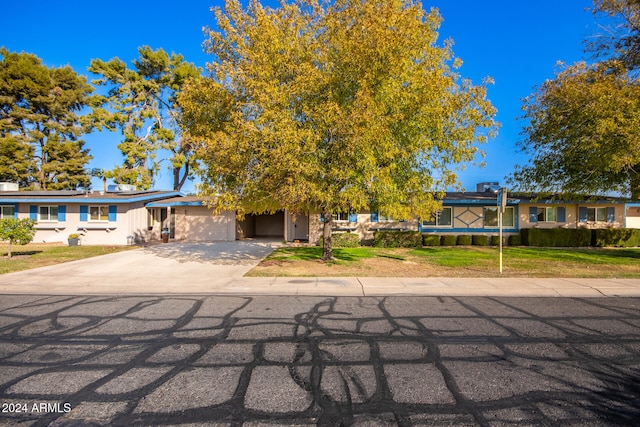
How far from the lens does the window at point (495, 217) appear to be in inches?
835

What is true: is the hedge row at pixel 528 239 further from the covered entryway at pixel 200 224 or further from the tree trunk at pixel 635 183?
the covered entryway at pixel 200 224

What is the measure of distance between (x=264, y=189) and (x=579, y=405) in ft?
29.6

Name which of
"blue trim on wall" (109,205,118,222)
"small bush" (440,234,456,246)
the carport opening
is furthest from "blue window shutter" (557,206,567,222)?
"blue trim on wall" (109,205,118,222)

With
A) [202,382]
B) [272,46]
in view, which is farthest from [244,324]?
[272,46]

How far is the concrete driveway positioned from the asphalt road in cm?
182

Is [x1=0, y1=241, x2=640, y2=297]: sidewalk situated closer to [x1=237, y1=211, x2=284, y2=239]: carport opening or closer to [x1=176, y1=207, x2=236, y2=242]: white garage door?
[x1=176, y1=207, x2=236, y2=242]: white garage door

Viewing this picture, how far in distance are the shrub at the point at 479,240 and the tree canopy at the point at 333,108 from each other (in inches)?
422

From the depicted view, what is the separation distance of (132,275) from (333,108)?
8072mm

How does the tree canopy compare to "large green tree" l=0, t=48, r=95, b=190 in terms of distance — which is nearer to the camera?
the tree canopy

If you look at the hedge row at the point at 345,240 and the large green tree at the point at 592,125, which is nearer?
the large green tree at the point at 592,125

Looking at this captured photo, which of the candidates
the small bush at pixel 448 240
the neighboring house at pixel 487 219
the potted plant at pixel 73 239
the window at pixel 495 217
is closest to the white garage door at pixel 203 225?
the potted plant at pixel 73 239

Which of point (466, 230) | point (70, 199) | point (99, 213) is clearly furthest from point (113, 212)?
point (466, 230)

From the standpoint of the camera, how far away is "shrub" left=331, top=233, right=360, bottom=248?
1983cm

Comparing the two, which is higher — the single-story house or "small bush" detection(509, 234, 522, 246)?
the single-story house
